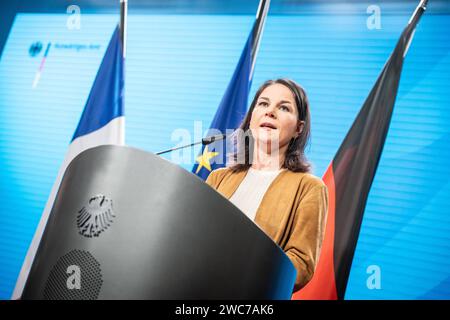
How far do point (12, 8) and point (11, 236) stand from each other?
1.99 metres

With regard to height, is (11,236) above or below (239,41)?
below

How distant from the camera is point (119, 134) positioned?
296 cm

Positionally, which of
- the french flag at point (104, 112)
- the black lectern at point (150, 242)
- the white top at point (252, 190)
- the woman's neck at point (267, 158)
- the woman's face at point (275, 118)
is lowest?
the black lectern at point (150, 242)

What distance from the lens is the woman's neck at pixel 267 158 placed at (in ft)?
5.24

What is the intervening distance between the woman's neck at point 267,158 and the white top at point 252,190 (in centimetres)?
3

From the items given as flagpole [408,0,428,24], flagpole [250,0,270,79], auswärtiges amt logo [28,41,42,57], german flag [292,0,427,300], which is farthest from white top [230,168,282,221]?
auswärtiges amt logo [28,41,42,57]

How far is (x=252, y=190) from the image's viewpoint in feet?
4.91

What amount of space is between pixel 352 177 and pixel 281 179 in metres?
1.13

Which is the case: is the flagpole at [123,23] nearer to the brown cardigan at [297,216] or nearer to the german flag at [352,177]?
the german flag at [352,177]

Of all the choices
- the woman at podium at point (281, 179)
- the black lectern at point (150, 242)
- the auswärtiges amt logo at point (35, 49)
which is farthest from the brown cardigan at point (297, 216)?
the auswärtiges amt logo at point (35, 49)

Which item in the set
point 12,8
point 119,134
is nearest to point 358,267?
point 119,134

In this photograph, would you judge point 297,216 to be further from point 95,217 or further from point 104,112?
point 104,112

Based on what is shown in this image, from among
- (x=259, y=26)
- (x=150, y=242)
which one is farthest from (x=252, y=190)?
(x=259, y=26)
